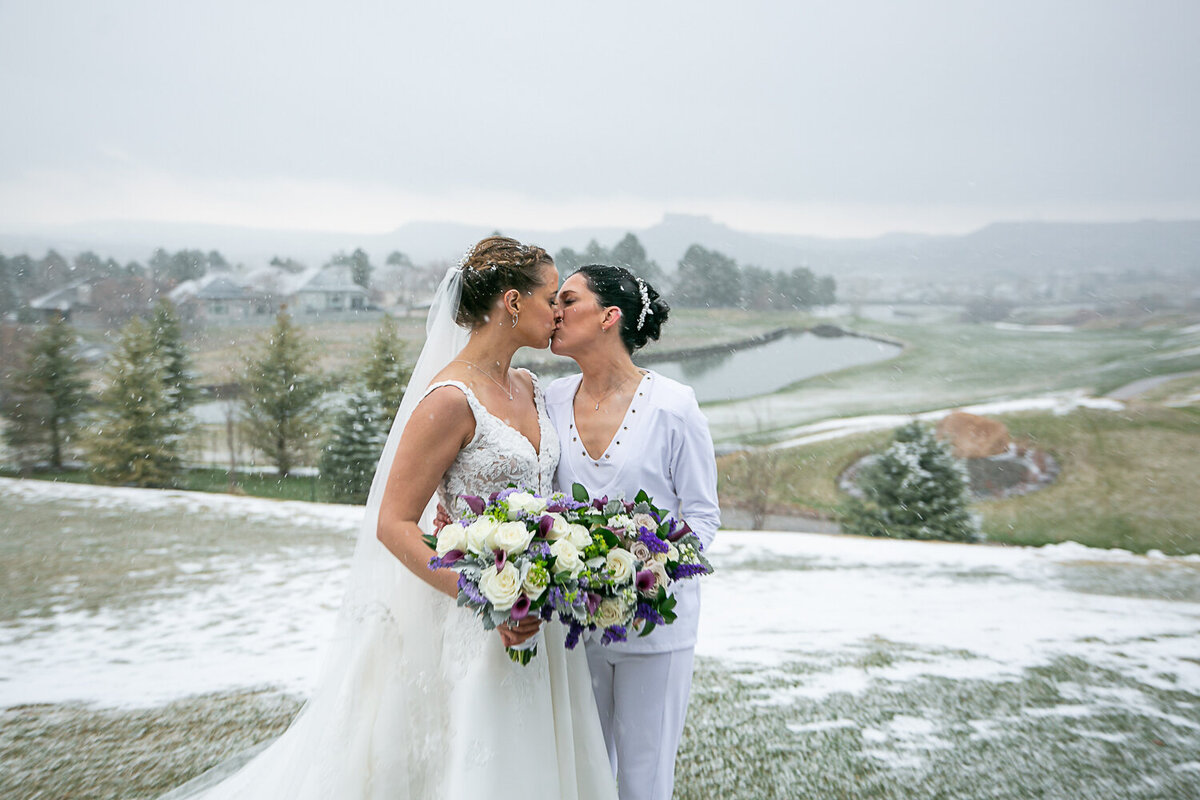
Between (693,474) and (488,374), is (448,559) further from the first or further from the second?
(693,474)

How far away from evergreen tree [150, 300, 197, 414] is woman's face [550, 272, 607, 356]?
11.5 m

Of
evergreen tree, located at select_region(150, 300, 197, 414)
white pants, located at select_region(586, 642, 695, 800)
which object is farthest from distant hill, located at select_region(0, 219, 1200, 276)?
white pants, located at select_region(586, 642, 695, 800)

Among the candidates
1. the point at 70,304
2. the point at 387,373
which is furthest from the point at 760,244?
the point at 70,304

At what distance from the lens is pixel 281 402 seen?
12.5 m

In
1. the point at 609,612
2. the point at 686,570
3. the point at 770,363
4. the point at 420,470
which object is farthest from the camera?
the point at 770,363

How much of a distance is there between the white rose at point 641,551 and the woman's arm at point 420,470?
1.56 ft

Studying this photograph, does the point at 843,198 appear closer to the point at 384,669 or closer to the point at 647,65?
the point at 647,65

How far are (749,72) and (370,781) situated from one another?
50.7 feet

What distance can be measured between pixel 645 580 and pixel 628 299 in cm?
89

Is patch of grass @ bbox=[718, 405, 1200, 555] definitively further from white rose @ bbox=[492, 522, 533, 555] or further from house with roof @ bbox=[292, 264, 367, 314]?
white rose @ bbox=[492, 522, 533, 555]

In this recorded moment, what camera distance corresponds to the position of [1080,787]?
12.1 ft

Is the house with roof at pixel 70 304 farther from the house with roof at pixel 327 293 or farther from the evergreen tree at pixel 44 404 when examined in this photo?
the house with roof at pixel 327 293

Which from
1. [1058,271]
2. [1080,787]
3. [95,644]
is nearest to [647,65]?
[1058,271]

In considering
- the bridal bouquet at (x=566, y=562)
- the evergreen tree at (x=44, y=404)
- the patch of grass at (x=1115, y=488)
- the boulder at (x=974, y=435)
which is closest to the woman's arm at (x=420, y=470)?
the bridal bouquet at (x=566, y=562)
